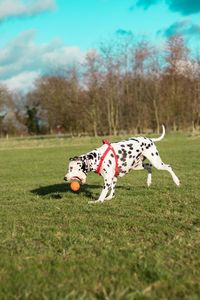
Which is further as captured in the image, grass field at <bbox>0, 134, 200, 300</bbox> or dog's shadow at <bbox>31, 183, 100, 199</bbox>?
dog's shadow at <bbox>31, 183, 100, 199</bbox>

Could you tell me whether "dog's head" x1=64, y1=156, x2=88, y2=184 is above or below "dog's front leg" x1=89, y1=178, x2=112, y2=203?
above

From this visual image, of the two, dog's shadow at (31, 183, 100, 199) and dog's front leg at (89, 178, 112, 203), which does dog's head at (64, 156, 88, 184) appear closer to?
dog's front leg at (89, 178, 112, 203)

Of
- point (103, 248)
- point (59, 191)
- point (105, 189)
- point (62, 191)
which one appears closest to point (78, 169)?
point (105, 189)

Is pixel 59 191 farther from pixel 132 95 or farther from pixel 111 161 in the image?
pixel 132 95

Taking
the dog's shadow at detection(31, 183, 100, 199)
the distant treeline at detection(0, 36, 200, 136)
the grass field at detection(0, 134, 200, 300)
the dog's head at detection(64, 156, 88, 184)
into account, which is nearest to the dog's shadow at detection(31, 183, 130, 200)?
the dog's shadow at detection(31, 183, 100, 199)

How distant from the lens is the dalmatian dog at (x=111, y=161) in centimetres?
1178

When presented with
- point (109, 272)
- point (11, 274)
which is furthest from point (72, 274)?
point (11, 274)

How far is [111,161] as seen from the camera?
39.8 ft

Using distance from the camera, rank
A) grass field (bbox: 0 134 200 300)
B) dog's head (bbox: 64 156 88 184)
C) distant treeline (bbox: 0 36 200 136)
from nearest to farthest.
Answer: grass field (bbox: 0 134 200 300) → dog's head (bbox: 64 156 88 184) → distant treeline (bbox: 0 36 200 136)

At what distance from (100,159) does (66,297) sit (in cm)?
713

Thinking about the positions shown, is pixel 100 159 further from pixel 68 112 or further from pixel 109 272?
pixel 68 112

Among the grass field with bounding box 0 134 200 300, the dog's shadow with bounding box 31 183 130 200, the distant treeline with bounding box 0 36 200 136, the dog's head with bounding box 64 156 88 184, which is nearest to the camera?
the grass field with bounding box 0 134 200 300

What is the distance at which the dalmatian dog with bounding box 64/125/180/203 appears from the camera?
1178 cm

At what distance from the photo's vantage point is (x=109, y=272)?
5.82 metres
